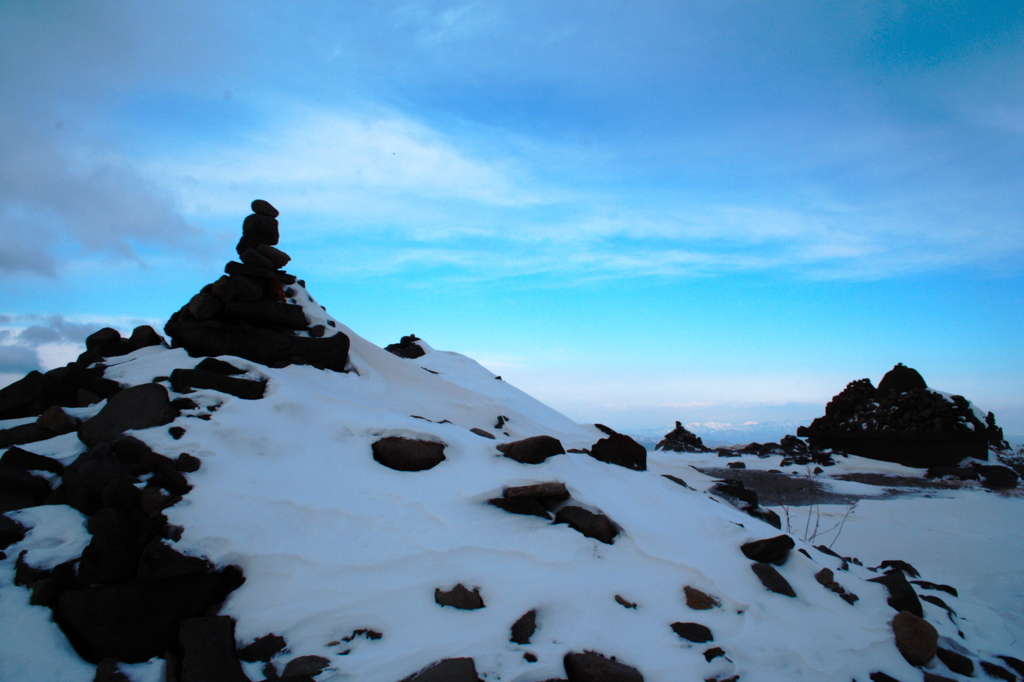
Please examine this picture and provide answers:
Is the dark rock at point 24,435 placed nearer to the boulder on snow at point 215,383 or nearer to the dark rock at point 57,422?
the dark rock at point 57,422

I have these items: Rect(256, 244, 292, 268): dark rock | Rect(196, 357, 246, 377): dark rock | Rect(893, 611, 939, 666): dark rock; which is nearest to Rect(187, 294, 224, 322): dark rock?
Rect(256, 244, 292, 268): dark rock

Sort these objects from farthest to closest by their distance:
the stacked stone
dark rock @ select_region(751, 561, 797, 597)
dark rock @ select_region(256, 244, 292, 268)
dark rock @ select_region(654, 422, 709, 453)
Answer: dark rock @ select_region(654, 422, 709, 453) → the stacked stone → dark rock @ select_region(256, 244, 292, 268) → dark rock @ select_region(751, 561, 797, 597)

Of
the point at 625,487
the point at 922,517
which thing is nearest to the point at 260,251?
the point at 625,487

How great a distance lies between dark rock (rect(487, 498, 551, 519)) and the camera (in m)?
5.02

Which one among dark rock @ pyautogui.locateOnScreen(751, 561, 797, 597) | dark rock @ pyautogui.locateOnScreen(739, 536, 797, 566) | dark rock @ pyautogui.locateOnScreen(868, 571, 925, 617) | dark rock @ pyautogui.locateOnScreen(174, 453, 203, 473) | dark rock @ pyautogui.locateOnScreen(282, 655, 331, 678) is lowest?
dark rock @ pyautogui.locateOnScreen(282, 655, 331, 678)

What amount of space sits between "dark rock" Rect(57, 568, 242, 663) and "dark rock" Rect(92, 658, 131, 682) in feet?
0.47

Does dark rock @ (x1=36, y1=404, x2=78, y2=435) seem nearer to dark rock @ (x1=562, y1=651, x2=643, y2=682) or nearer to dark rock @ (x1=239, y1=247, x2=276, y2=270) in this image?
dark rock @ (x1=239, y1=247, x2=276, y2=270)

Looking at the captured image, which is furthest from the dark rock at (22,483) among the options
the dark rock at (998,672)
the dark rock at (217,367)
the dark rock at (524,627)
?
the dark rock at (998,672)

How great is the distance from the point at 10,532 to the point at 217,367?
7.76 ft

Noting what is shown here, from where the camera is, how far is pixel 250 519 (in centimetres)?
438

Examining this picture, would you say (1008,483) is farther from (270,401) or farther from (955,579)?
(270,401)

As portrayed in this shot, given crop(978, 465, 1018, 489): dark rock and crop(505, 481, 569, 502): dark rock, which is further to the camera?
crop(978, 465, 1018, 489): dark rock

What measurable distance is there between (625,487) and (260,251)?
5783 mm

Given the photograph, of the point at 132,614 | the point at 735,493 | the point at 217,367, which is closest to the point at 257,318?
the point at 217,367
